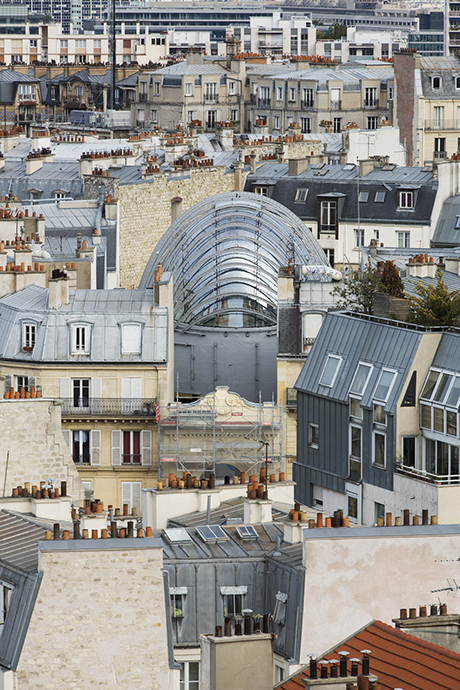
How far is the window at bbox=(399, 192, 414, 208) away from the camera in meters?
69.0

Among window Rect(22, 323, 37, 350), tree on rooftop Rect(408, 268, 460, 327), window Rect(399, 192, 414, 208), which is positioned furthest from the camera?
window Rect(399, 192, 414, 208)

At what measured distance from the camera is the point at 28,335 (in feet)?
159

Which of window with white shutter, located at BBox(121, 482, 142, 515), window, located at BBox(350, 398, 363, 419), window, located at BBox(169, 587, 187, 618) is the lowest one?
window with white shutter, located at BBox(121, 482, 142, 515)

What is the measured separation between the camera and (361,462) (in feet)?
127

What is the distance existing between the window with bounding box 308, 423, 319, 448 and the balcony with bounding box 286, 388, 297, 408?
21.6 ft

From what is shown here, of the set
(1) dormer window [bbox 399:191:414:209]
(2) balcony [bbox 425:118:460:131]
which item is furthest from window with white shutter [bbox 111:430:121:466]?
(2) balcony [bbox 425:118:460:131]

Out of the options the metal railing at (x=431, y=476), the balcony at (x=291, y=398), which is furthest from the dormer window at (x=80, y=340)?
the metal railing at (x=431, y=476)

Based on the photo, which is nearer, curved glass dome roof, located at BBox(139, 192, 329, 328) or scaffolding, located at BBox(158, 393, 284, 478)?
scaffolding, located at BBox(158, 393, 284, 478)

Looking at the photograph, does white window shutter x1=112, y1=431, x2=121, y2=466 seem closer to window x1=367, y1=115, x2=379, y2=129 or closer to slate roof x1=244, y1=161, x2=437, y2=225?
slate roof x1=244, y1=161, x2=437, y2=225

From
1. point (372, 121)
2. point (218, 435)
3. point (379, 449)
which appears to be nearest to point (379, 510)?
point (379, 449)

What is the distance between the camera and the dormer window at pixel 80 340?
1890 inches

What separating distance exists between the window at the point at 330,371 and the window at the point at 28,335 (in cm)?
1066

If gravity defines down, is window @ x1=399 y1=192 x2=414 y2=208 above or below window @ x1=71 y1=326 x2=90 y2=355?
above

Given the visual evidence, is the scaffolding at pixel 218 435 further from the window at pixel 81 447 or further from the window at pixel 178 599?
the window at pixel 178 599
